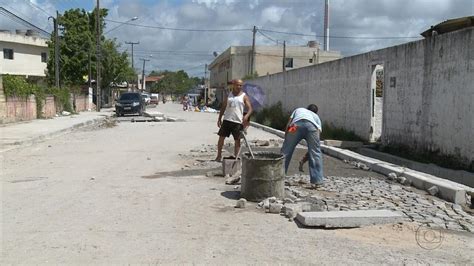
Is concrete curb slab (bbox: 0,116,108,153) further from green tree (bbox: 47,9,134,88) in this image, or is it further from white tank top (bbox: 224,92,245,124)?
green tree (bbox: 47,9,134,88)

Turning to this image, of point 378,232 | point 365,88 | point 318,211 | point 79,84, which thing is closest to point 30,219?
point 318,211

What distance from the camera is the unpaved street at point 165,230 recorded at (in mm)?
5691

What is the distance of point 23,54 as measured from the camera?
5900cm

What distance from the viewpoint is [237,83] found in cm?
1183

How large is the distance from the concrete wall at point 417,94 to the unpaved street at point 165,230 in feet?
7.01

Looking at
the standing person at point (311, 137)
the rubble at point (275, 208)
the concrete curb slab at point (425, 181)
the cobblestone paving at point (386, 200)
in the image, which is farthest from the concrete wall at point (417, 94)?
the rubble at point (275, 208)

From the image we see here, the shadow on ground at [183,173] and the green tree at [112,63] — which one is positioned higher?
the green tree at [112,63]

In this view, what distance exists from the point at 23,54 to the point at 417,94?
52.9m

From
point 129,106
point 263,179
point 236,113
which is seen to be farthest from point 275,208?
point 129,106

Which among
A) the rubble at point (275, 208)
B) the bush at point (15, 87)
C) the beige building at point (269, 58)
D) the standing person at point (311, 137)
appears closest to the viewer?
the rubble at point (275, 208)

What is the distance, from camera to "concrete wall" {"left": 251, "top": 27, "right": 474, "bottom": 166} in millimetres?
11336

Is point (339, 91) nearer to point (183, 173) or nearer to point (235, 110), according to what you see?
point (235, 110)

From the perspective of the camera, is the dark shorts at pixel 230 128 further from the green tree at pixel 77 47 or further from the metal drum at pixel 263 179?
the green tree at pixel 77 47

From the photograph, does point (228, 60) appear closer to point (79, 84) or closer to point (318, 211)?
point (79, 84)
